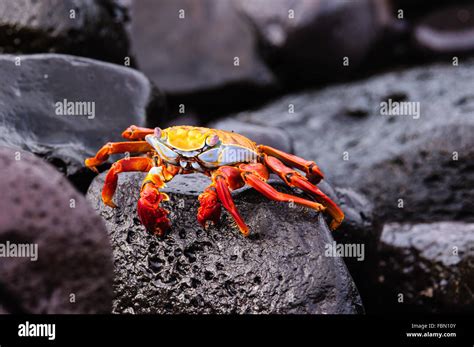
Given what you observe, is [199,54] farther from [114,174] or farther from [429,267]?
[114,174]

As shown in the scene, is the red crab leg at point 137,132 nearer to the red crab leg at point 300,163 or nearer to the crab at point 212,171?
the crab at point 212,171

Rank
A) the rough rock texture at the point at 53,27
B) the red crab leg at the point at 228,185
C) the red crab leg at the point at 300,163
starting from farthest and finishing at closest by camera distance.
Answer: the rough rock texture at the point at 53,27, the red crab leg at the point at 300,163, the red crab leg at the point at 228,185

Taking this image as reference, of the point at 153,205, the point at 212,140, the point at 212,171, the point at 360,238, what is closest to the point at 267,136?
the point at 360,238

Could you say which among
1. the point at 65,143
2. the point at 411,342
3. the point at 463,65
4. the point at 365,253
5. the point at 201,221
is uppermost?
the point at 463,65

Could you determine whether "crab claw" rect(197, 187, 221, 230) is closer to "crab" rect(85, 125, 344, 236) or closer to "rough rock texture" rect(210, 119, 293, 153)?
"crab" rect(85, 125, 344, 236)

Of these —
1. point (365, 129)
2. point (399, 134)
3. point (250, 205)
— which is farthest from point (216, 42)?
point (250, 205)

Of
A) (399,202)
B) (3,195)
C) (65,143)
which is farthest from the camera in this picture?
(399,202)

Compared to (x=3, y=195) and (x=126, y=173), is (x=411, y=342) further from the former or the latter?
(x=3, y=195)

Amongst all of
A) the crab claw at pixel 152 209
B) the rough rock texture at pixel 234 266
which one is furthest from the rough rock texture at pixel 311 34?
the crab claw at pixel 152 209

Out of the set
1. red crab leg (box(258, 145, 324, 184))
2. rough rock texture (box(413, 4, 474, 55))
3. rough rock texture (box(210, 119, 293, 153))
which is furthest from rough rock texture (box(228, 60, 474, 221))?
red crab leg (box(258, 145, 324, 184))
